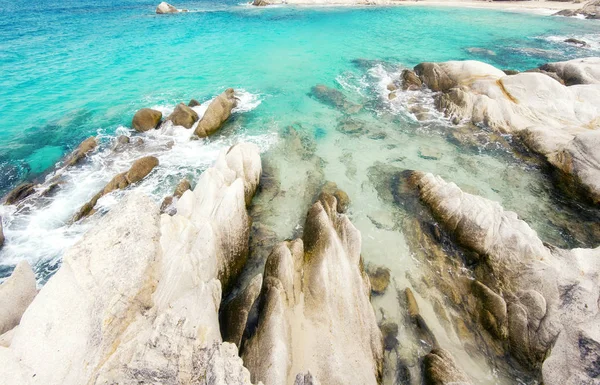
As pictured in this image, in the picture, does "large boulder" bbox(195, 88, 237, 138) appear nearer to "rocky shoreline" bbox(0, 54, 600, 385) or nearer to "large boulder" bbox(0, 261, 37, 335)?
"rocky shoreline" bbox(0, 54, 600, 385)

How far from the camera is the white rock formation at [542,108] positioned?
1229 centimetres

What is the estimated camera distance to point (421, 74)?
22.5 metres

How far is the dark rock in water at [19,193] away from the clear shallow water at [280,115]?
438 mm

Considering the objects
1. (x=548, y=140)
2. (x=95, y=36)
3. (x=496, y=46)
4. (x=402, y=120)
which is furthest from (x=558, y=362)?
(x=95, y=36)

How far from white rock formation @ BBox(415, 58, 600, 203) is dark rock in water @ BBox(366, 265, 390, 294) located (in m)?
9.85

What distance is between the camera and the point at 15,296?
21.3 ft

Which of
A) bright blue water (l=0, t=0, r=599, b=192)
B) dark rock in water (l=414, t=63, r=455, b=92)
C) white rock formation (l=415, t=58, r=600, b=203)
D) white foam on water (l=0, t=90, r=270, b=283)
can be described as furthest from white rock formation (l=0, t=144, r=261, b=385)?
dark rock in water (l=414, t=63, r=455, b=92)

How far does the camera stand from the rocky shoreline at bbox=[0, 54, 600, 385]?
16.7ft

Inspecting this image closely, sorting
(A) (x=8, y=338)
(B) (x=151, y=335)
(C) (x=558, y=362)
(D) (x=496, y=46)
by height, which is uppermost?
(D) (x=496, y=46)

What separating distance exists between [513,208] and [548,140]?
578 centimetres

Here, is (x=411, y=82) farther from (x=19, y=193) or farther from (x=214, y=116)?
(x=19, y=193)

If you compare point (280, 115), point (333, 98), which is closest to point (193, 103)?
point (280, 115)

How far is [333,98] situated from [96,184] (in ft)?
52.6

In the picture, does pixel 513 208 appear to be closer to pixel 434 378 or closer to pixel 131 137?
pixel 434 378
